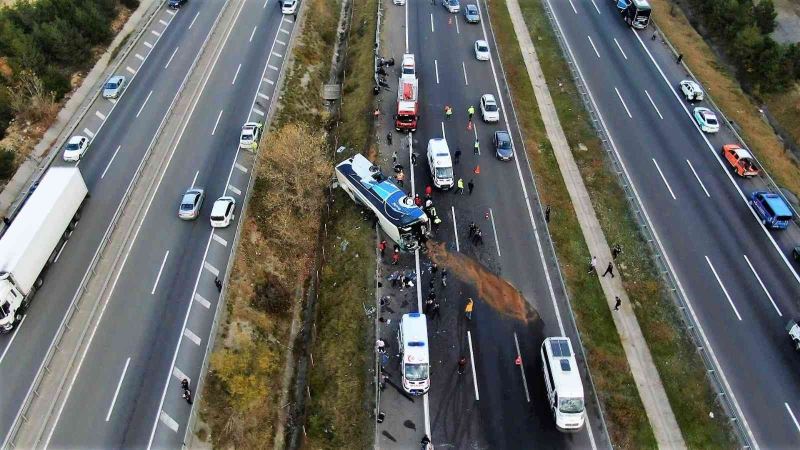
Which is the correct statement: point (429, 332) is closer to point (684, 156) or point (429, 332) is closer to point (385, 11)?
point (684, 156)

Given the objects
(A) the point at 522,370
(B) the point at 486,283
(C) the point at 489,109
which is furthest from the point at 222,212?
(C) the point at 489,109

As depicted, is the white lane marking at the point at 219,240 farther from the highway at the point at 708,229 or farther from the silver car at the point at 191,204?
the highway at the point at 708,229

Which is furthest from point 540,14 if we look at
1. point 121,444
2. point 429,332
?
point 121,444

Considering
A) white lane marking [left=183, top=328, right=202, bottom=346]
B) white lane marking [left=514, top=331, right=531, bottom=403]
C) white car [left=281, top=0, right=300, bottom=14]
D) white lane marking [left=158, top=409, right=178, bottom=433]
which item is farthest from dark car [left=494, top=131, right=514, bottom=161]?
white car [left=281, top=0, right=300, bottom=14]

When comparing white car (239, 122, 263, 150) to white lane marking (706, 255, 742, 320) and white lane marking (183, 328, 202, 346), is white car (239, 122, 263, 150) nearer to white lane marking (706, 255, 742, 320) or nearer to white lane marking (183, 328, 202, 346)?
white lane marking (183, 328, 202, 346)

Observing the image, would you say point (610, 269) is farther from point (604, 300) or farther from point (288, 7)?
point (288, 7)
